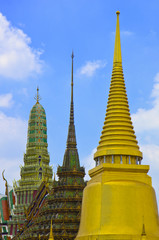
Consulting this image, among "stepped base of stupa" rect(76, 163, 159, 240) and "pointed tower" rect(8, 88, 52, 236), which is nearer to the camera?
"stepped base of stupa" rect(76, 163, 159, 240)

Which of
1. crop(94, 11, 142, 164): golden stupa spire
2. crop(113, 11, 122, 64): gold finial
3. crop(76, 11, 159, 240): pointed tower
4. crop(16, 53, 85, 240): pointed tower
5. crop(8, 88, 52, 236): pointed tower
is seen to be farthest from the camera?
crop(8, 88, 52, 236): pointed tower

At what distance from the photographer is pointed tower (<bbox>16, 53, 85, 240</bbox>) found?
3928cm

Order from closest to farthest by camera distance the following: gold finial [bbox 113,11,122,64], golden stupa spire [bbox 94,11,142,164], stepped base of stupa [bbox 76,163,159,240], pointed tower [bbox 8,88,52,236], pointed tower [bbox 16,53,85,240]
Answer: stepped base of stupa [bbox 76,163,159,240] < golden stupa spire [bbox 94,11,142,164] < gold finial [bbox 113,11,122,64] < pointed tower [bbox 16,53,85,240] < pointed tower [bbox 8,88,52,236]

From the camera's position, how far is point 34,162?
66.2 m

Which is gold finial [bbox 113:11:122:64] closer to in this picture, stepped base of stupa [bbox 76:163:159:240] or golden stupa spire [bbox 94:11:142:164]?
golden stupa spire [bbox 94:11:142:164]

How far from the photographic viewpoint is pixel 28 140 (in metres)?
67.5

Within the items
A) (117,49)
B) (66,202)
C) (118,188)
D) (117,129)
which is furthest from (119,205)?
(66,202)

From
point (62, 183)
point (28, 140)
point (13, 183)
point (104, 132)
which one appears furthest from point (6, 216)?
point (104, 132)

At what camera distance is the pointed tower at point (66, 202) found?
39.3m

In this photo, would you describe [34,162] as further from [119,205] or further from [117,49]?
[119,205]

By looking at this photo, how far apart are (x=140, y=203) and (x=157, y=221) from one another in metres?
1.42

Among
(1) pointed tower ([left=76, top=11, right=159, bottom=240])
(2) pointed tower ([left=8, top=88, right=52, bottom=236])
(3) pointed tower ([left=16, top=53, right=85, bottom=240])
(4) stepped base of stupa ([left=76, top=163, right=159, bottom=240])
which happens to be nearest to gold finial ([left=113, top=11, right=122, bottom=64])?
(1) pointed tower ([left=76, top=11, right=159, bottom=240])

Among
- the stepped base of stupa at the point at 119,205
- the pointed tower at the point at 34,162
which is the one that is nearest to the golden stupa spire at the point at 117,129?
the stepped base of stupa at the point at 119,205

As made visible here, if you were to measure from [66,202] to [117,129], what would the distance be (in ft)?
35.5
